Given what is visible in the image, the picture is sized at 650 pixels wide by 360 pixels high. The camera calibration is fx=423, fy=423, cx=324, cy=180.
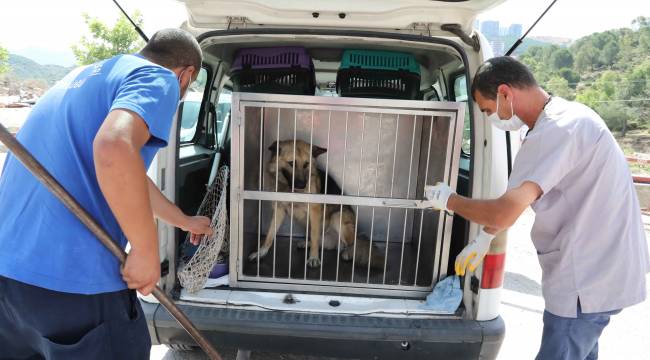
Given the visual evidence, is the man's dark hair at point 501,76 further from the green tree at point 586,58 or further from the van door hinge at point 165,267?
the green tree at point 586,58

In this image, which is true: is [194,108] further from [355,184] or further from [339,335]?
[339,335]

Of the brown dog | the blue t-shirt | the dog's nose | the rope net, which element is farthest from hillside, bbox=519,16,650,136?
the blue t-shirt

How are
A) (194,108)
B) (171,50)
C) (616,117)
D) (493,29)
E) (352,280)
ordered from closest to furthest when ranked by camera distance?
(171,50) → (352,280) → (194,108) → (493,29) → (616,117)

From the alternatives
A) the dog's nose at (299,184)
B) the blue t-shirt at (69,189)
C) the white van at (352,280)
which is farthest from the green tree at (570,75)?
the blue t-shirt at (69,189)

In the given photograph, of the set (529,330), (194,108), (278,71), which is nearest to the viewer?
(278,71)

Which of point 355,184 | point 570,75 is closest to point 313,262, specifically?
point 355,184

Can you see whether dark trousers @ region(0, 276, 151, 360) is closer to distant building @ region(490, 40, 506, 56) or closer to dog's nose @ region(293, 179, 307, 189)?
dog's nose @ region(293, 179, 307, 189)

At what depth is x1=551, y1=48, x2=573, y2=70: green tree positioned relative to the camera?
77500 millimetres

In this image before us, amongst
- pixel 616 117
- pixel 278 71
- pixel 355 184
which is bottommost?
pixel 616 117

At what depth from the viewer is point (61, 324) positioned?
1.39m

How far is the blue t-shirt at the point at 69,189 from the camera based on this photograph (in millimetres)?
1324

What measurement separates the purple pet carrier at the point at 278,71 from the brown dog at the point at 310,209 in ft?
1.41

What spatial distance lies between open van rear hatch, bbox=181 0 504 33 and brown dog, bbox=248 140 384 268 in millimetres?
1054

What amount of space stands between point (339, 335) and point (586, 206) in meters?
1.37
